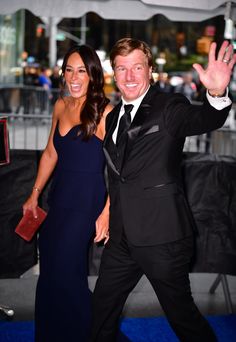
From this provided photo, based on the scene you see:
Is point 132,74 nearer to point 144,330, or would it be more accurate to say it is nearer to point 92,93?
point 92,93

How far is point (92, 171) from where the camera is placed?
4289 millimetres

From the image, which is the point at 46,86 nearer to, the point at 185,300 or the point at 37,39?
the point at 185,300

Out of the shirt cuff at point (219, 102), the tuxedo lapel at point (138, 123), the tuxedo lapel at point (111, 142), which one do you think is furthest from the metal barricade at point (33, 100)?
the shirt cuff at point (219, 102)

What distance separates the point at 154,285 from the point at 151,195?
1.82 ft

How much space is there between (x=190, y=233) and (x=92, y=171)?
3.52 feet

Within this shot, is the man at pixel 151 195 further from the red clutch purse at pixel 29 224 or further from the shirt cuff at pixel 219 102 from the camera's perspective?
the red clutch purse at pixel 29 224

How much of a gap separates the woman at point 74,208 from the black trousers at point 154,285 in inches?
25.6

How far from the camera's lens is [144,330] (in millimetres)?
4742

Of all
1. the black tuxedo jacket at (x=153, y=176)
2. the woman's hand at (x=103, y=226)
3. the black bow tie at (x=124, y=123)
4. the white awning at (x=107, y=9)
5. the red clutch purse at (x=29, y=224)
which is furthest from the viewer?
the white awning at (x=107, y=9)

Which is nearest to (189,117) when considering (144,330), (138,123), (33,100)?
(138,123)

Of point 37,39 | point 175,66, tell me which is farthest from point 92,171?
point 175,66

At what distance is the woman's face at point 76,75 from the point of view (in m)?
4.25

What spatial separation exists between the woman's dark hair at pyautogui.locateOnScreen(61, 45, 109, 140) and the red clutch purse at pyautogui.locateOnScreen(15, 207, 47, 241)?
86cm

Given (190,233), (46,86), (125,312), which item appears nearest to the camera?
(190,233)
